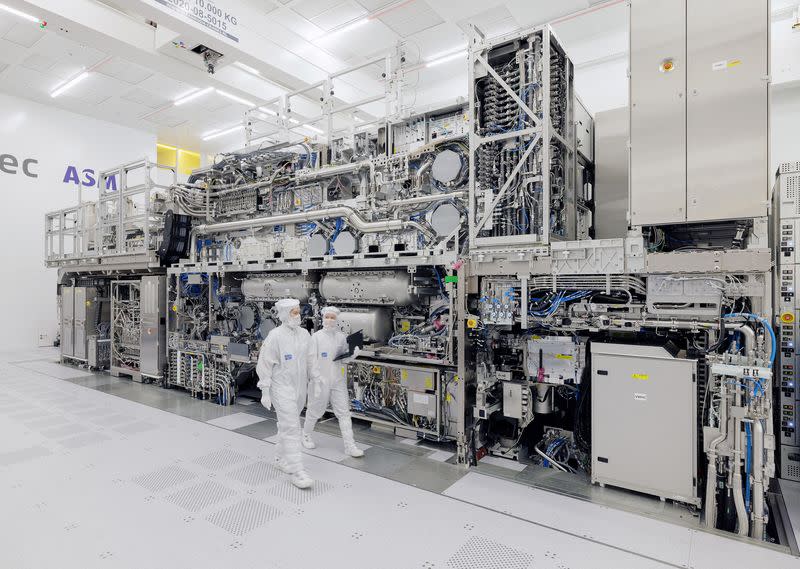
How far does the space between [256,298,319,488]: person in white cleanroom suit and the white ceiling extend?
4.65 meters

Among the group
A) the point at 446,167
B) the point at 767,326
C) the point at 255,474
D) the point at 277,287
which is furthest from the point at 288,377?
the point at 767,326

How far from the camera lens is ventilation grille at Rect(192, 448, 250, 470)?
4.49 meters

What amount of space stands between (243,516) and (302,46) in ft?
27.2

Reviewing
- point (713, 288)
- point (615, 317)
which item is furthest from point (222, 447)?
point (713, 288)

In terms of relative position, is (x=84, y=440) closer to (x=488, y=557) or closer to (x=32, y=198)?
(x=488, y=557)

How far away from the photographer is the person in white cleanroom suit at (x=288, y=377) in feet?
13.6

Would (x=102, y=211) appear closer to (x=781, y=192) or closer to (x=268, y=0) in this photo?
(x=268, y=0)

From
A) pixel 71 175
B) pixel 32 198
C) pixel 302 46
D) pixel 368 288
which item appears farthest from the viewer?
pixel 71 175

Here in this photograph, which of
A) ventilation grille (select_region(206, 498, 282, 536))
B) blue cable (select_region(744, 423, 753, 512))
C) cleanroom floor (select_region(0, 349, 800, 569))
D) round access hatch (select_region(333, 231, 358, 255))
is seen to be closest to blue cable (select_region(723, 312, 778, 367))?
blue cable (select_region(744, 423, 753, 512))

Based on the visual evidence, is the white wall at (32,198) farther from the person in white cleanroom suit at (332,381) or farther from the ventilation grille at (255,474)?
the person in white cleanroom suit at (332,381)

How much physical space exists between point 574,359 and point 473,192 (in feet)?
6.27

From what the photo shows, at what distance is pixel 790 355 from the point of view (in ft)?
14.1

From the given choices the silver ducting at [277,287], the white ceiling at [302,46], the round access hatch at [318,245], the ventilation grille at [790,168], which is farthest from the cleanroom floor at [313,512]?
the white ceiling at [302,46]

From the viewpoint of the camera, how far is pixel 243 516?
349 centimetres
